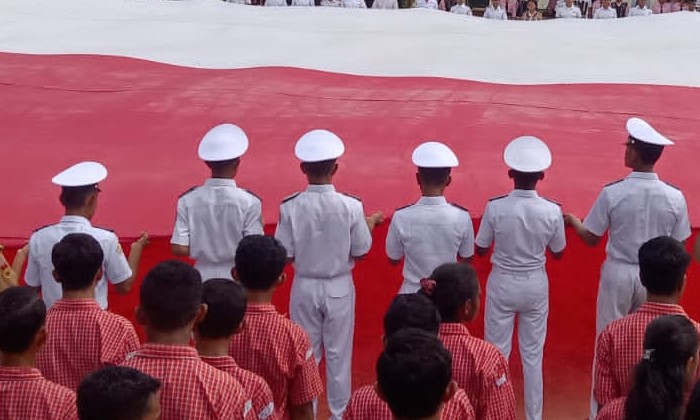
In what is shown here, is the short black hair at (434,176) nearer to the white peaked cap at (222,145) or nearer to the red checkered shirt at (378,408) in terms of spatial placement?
the white peaked cap at (222,145)

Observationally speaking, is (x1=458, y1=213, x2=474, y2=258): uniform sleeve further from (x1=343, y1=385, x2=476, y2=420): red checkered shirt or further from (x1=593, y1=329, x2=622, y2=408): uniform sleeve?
(x1=343, y1=385, x2=476, y2=420): red checkered shirt

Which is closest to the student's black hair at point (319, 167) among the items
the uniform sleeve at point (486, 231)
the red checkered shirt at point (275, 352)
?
the uniform sleeve at point (486, 231)

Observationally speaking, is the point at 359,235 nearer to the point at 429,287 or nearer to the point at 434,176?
the point at 434,176

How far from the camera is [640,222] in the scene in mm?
3109

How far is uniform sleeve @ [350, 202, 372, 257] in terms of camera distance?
311cm

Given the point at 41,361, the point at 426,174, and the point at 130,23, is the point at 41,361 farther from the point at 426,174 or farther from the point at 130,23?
the point at 130,23

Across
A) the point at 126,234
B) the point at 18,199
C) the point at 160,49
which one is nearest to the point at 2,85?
the point at 160,49

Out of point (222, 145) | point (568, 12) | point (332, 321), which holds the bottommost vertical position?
point (568, 12)

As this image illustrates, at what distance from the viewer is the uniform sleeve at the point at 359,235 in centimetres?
311

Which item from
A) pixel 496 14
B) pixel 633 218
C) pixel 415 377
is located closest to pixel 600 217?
pixel 633 218

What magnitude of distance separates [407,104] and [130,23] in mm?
3276

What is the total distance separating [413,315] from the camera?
6.62 feet

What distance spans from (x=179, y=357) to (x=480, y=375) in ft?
2.26

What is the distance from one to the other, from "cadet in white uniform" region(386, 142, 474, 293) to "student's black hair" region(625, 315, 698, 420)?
1218 millimetres
